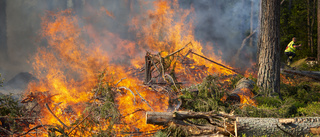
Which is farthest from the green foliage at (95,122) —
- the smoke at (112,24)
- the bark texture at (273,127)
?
the smoke at (112,24)

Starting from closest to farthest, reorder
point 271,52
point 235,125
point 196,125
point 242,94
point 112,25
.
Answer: point 235,125 → point 196,125 → point 242,94 → point 271,52 → point 112,25

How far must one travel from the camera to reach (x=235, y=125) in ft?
13.6

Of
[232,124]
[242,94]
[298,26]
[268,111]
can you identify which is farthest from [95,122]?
[298,26]

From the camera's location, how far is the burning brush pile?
510 centimetres

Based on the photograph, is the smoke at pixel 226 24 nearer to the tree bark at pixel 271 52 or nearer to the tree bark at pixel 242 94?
the tree bark at pixel 271 52

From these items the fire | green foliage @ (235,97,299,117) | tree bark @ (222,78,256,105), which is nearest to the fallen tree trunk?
the fire

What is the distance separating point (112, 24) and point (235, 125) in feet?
36.6

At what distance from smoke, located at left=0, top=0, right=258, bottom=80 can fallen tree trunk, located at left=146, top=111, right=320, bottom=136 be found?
878 centimetres

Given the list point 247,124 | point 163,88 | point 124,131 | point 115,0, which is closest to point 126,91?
point 163,88

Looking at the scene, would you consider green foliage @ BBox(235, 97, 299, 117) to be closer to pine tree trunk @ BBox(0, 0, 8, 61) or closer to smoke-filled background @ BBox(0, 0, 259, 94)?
smoke-filled background @ BBox(0, 0, 259, 94)

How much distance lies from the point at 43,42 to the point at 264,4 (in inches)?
349

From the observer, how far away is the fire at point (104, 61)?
5.91 metres

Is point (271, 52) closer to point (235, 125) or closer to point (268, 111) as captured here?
point (268, 111)

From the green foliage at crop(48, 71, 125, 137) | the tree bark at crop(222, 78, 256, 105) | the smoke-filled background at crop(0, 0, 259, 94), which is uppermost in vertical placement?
the smoke-filled background at crop(0, 0, 259, 94)
